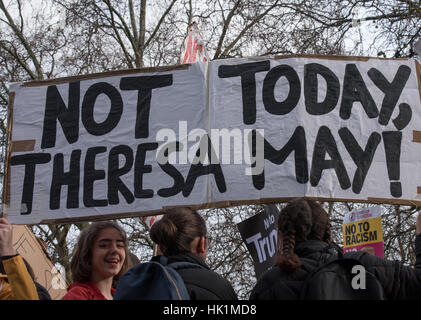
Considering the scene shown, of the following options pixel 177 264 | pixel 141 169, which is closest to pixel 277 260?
pixel 177 264

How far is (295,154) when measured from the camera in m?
3.51

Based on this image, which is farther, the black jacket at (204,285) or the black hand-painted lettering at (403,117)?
the black hand-painted lettering at (403,117)

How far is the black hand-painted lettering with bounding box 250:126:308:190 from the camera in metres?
3.47

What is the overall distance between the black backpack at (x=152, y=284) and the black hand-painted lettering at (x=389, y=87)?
1864 millimetres

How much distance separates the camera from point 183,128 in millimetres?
3730

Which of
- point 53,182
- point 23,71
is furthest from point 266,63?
point 23,71

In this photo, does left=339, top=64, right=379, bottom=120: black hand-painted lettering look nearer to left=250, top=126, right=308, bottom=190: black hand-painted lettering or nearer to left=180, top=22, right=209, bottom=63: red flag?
left=250, top=126, right=308, bottom=190: black hand-painted lettering

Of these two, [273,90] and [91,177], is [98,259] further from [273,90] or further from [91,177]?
[273,90]

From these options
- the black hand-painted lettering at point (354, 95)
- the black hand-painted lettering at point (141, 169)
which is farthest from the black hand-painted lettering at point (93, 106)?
the black hand-painted lettering at point (354, 95)

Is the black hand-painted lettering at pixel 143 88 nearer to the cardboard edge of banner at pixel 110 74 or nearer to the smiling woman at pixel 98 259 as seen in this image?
the cardboard edge of banner at pixel 110 74

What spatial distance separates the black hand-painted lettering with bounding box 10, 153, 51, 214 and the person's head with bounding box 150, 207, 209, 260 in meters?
1.46

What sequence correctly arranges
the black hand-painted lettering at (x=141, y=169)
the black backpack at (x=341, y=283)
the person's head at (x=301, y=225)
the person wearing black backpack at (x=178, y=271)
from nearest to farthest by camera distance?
the black backpack at (x=341, y=283) → the person wearing black backpack at (x=178, y=271) → the person's head at (x=301, y=225) → the black hand-painted lettering at (x=141, y=169)

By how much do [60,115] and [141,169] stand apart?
73 cm

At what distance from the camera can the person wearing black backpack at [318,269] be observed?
216cm
